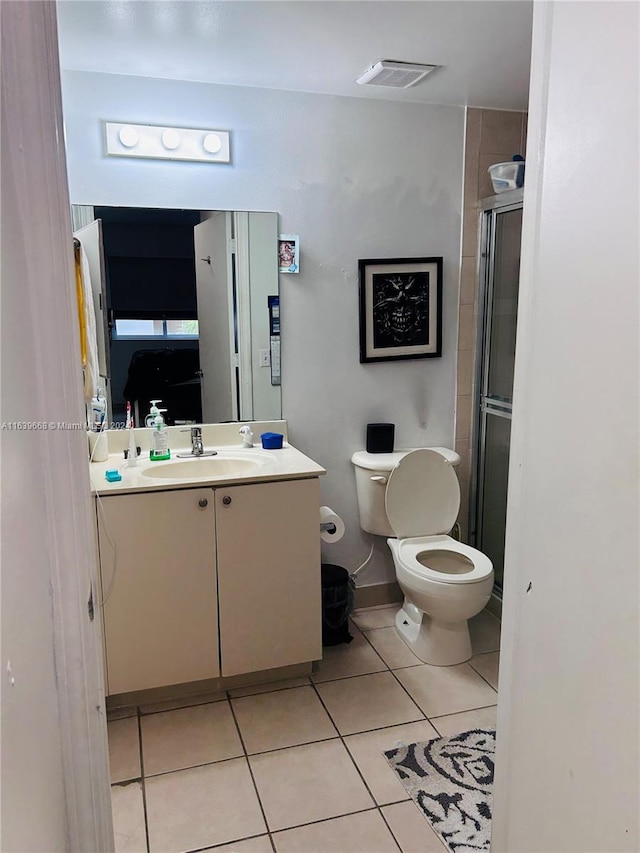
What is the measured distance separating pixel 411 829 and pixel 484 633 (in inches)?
48.2

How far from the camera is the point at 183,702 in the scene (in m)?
2.43

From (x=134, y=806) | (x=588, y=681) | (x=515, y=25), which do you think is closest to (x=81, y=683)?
(x=588, y=681)

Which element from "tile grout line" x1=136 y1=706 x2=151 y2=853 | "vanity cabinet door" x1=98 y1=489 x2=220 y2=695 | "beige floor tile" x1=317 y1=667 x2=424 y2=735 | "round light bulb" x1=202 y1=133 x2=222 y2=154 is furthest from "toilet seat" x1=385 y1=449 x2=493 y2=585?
"round light bulb" x1=202 y1=133 x2=222 y2=154

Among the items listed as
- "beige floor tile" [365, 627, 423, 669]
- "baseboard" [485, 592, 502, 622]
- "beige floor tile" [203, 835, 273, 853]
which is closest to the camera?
"beige floor tile" [203, 835, 273, 853]

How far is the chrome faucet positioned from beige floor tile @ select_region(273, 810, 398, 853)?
1.39 metres

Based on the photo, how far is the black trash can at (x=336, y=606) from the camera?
2.74 metres

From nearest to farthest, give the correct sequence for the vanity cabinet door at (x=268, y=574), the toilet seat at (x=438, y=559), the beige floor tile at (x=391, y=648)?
the vanity cabinet door at (x=268, y=574) → the toilet seat at (x=438, y=559) → the beige floor tile at (x=391, y=648)

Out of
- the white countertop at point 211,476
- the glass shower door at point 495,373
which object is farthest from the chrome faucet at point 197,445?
the glass shower door at point 495,373

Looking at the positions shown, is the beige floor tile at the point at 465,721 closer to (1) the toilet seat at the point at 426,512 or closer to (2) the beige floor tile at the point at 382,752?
(2) the beige floor tile at the point at 382,752

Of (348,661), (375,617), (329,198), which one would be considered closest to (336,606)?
(348,661)

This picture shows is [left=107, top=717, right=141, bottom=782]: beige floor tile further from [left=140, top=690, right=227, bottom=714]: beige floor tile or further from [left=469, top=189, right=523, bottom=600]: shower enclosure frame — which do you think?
[left=469, top=189, right=523, bottom=600]: shower enclosure frame

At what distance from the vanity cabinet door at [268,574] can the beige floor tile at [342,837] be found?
0.70 m

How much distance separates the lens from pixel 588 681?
2.91 feet

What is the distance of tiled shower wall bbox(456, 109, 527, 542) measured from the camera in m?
2.93
